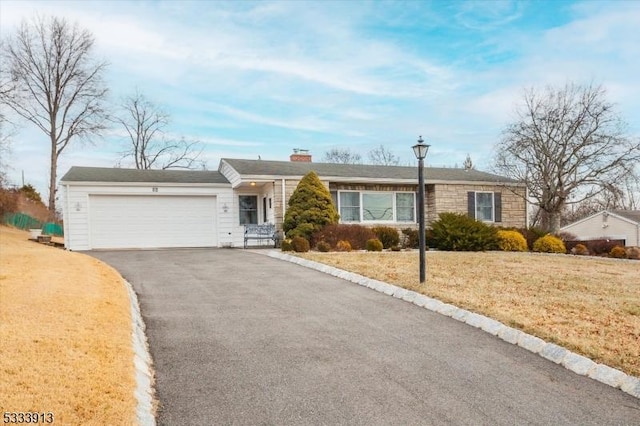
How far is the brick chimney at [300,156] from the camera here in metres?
24.2

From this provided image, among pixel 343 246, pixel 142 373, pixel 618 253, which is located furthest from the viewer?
pixel 618 253

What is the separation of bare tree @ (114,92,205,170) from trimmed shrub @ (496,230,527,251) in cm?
2667

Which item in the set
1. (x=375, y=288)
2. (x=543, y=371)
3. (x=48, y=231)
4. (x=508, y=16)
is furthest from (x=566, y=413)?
(x=48, y=231)

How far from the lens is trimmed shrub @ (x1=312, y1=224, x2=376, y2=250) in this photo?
54.4ft

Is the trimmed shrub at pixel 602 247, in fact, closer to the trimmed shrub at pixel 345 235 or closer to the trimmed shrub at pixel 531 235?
the trimmed shrub at pixel 531 235

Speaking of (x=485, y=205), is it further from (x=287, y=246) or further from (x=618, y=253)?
(x=287, y=246)

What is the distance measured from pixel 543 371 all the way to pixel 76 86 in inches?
1331

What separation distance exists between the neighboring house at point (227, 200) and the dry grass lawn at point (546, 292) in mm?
6095

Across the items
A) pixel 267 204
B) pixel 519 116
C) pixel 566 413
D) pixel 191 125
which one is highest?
pixel 191 125

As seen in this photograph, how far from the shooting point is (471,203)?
21797mm

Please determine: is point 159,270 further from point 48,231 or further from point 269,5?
point 48,231

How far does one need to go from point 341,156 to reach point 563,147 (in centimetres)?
2959

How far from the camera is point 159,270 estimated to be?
11578 mm

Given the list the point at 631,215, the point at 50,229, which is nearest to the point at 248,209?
the point at 50,229
